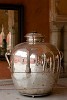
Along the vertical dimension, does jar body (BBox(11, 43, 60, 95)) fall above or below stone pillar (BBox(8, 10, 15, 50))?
below

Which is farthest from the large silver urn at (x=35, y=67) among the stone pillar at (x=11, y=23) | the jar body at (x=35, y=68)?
the stone pillar at (x=11, y=23)

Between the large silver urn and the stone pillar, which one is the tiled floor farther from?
the stone pillar

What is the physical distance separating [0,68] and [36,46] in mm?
639

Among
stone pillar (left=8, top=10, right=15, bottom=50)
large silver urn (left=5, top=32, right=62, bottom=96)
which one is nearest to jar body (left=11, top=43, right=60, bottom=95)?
large silver urn (left=5, top=32, right=62, bottom=96)

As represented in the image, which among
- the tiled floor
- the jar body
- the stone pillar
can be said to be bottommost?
the tiled floor

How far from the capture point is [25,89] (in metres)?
0.92

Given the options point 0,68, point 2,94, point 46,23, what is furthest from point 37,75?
point 46,23

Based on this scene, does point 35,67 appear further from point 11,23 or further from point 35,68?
point 11,23

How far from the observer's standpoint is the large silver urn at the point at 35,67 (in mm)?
893

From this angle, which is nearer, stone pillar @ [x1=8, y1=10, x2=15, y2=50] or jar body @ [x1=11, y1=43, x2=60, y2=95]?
jar body @ [x1=11, y1=43, x2=60, y2=95]

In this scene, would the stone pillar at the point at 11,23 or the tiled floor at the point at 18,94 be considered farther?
the stone pillar at the point at 11,23

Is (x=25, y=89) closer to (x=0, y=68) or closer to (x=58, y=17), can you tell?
(x=0, y=68)

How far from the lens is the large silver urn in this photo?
0.89 meters

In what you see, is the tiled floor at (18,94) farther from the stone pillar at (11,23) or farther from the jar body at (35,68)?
the stone pillar at (11,23)
